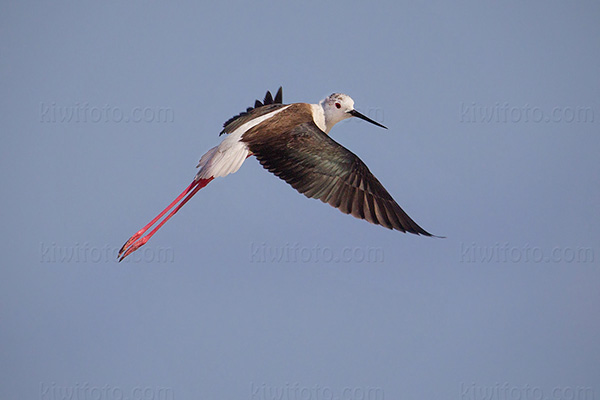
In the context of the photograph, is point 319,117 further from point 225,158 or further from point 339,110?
point 225,158

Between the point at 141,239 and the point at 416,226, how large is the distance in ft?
12.8

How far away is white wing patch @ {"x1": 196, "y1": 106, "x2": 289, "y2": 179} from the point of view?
10148 millimetres

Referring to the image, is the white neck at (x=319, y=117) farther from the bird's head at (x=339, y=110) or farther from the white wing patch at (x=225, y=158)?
the white wing patch at (x=225, y=158)

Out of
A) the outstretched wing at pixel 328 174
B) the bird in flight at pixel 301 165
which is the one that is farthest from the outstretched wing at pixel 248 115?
the outstretched wing at pixel 328 174

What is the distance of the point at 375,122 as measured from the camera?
11.6 meters

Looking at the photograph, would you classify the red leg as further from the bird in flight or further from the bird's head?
the bird's head

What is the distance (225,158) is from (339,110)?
90.5 inches

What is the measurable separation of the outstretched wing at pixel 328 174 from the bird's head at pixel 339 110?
4.96 feet

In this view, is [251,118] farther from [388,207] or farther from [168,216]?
[388,207]

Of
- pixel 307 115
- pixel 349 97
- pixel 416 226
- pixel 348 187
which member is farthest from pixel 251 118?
pixel 416 226

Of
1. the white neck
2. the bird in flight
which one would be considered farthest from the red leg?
the white neck

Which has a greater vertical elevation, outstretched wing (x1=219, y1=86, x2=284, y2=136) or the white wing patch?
outstretched wing (x1=219, y1=86, x2=284, y2=136)

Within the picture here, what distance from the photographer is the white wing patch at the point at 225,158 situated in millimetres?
10148

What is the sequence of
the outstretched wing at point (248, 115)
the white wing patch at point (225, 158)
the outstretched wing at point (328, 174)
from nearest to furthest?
the outstretched wing at point (328, 174), the white wing patch at point (225, 158), the outstretched wing at point (248, 115)
